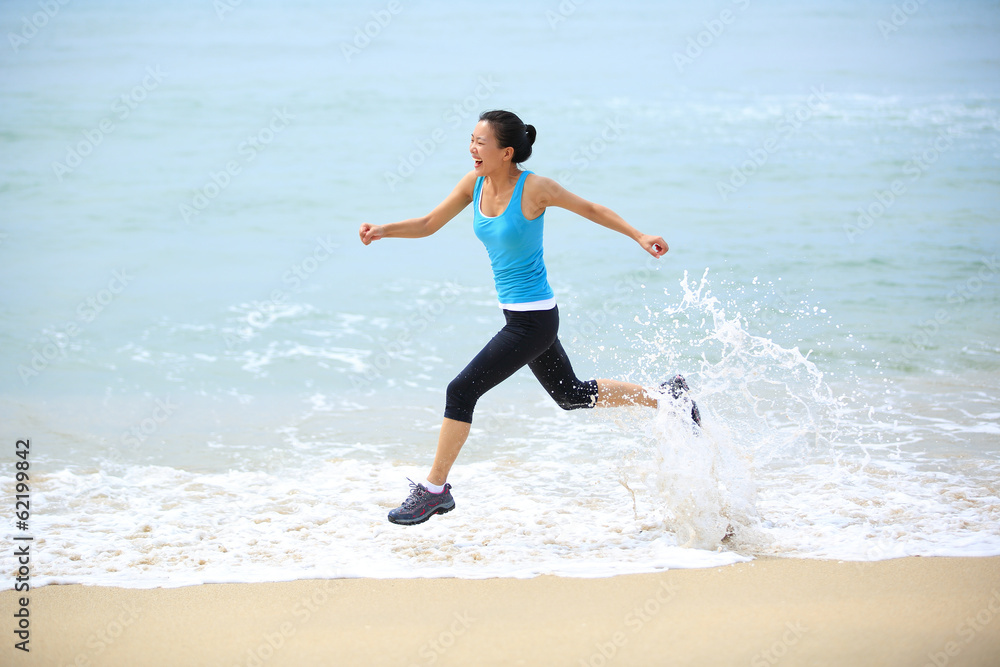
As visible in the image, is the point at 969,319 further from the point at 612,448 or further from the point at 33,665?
the point at 33,665

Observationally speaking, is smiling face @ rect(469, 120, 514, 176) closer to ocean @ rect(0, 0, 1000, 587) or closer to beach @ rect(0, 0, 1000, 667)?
ocean @ rect(0, 0, 1000, 587)

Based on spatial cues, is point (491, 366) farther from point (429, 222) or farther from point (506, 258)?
point (429, 222)

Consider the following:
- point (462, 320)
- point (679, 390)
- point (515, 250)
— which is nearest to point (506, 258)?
point (515, 250)

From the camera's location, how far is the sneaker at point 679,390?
4664 millimetres

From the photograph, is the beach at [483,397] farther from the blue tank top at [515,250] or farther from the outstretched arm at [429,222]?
the outstretched arm at [429,222]

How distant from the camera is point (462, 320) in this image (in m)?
9.75

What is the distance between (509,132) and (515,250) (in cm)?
55

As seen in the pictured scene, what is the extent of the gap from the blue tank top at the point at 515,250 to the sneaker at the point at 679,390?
88 cm

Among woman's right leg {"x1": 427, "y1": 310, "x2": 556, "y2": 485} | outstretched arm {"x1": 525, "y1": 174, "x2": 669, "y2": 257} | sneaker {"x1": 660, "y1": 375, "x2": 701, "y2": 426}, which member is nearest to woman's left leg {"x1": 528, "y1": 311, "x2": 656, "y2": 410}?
sneaker {"x1": 660, "y1": 375, "x2": 701, "y2": 426}

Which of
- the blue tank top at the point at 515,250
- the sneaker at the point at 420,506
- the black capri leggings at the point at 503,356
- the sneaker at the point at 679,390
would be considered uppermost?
the blue tank top at the point at 515,250

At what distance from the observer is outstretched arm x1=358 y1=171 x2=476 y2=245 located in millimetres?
4445

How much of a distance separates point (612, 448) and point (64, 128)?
19116mm

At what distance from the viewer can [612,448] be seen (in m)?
6.12

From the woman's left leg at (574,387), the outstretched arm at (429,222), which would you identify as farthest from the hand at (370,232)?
the woman's left leg at (574,387)
